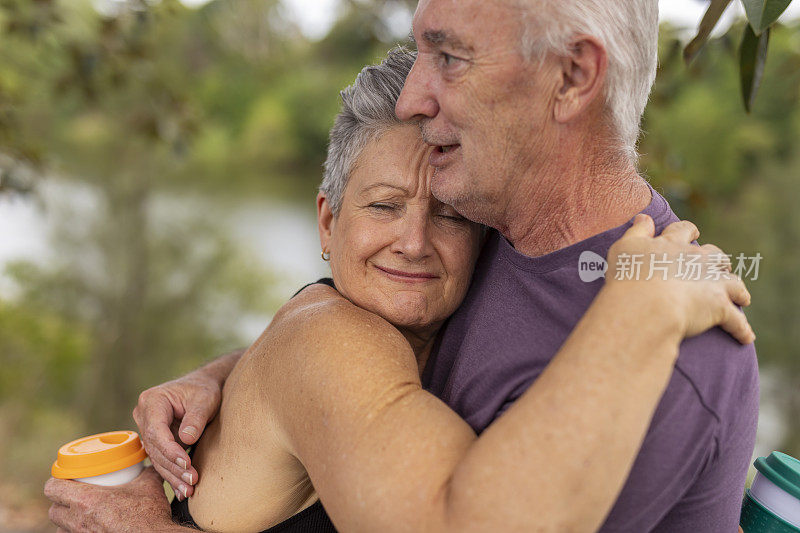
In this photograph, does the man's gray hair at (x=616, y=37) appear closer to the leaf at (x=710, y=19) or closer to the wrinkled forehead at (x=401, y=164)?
the leaf at (x=710, y=19)

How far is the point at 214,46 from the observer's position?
8.34 m

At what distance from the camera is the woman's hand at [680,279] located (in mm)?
926

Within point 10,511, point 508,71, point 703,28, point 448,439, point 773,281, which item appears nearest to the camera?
point 448,439

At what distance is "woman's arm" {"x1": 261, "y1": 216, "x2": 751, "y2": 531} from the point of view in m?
0.85

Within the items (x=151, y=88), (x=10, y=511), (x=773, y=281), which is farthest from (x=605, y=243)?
(x=773, y=281)

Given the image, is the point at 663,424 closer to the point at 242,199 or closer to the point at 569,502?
the point at 569,502

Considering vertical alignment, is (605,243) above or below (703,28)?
below

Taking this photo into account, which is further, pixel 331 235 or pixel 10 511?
pixel 10 511

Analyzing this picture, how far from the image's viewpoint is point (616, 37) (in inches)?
45.6

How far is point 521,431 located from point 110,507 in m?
1.04

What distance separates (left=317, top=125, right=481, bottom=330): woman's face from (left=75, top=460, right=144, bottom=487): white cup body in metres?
0.68

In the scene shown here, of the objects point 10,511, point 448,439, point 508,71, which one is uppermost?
point 508,71

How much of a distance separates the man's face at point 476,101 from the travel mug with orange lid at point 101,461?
964mm

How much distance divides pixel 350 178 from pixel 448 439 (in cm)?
A: 68
